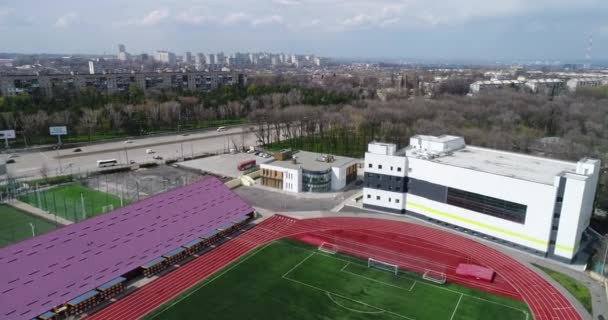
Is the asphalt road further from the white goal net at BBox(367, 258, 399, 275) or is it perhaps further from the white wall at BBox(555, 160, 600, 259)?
the white wall at BBox(555, 160, 600, 259)

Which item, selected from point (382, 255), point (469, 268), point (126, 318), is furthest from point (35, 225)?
point (469, 268)

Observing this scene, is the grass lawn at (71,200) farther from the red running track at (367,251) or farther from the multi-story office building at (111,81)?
the multi-story office building at (111,81)

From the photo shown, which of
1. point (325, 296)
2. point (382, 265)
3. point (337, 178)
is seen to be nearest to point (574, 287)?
point (382, 265)

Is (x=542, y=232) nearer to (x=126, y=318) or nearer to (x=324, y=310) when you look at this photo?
(x=324, y=310)

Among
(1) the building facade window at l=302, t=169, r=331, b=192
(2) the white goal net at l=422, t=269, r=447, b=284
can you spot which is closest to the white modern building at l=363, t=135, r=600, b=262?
(1) the building facade window at l=302, t=169, r=331, b=192

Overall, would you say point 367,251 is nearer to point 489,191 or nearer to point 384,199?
point 384,199
